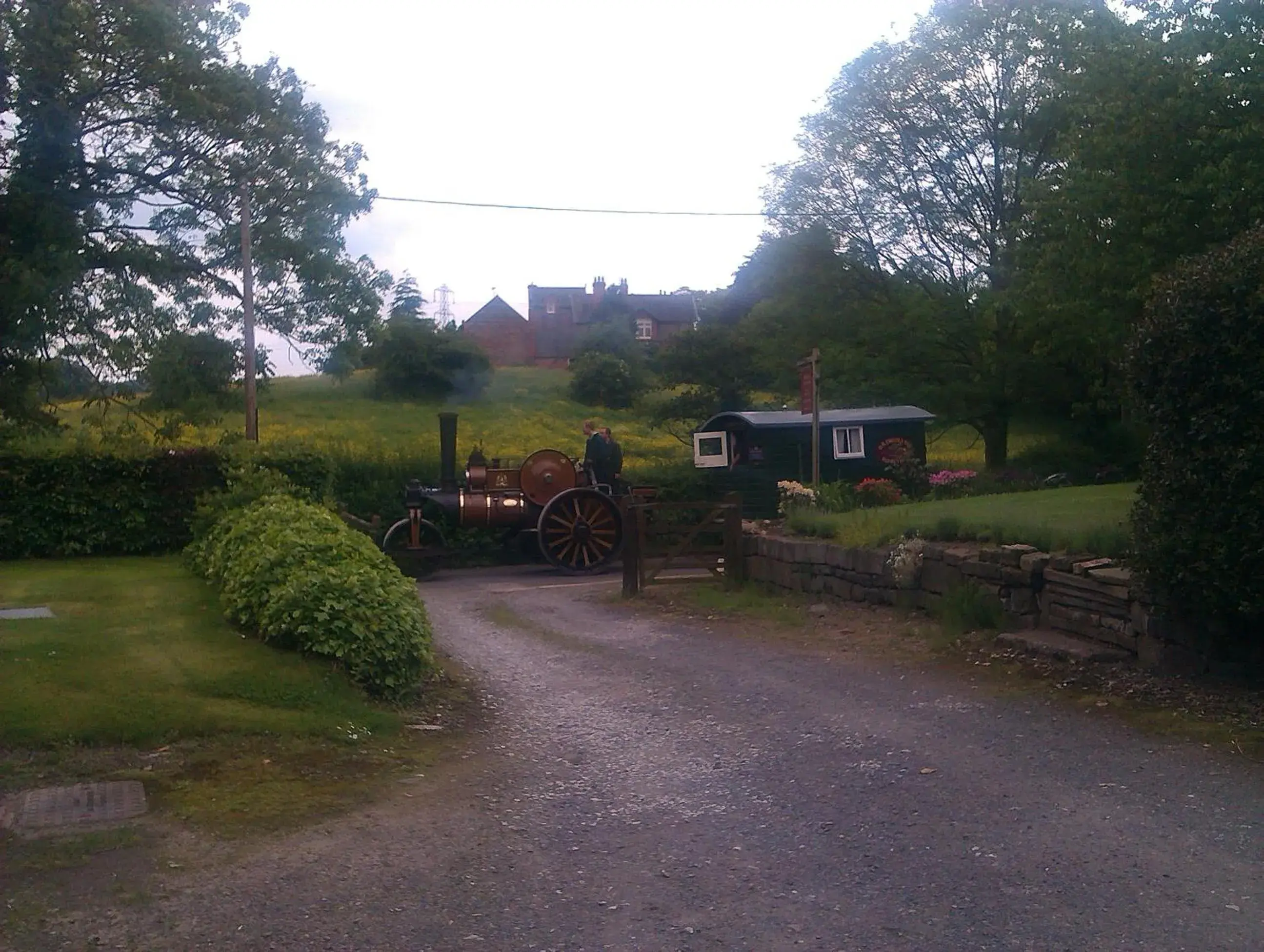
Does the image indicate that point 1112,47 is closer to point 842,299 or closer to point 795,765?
point 842,299

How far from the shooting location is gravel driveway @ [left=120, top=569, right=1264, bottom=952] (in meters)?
4.60

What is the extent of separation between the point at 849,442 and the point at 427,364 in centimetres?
2290

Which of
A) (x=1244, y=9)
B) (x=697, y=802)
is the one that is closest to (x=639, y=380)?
(x=1244, y=9)

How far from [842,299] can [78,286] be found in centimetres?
1814

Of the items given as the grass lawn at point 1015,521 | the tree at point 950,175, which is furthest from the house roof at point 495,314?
the grass lawn at point 1015,521

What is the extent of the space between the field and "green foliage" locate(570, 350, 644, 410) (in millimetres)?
674

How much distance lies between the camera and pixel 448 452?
63.7 feet

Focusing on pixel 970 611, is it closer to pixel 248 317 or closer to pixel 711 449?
pixel 711 449

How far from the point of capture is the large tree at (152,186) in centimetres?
2152

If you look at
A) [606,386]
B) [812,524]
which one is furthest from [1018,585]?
[606,386]

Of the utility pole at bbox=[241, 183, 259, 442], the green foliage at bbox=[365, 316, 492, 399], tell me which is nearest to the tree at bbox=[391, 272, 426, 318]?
the green foliage at bbox=[365, 316, 492, 399]

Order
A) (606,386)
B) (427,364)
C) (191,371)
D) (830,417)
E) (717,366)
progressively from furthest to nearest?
1. (606,386)
2. (427,364)
3. (717,366)
4. (191,371)
5. (830,417)

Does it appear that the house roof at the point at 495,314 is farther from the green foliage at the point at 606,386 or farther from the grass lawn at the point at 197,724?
the grass lawn at the point at 197,724

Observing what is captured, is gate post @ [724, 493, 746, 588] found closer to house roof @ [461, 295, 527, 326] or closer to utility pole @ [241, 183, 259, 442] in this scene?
utility pole @ [241, 183, 259, 442]
